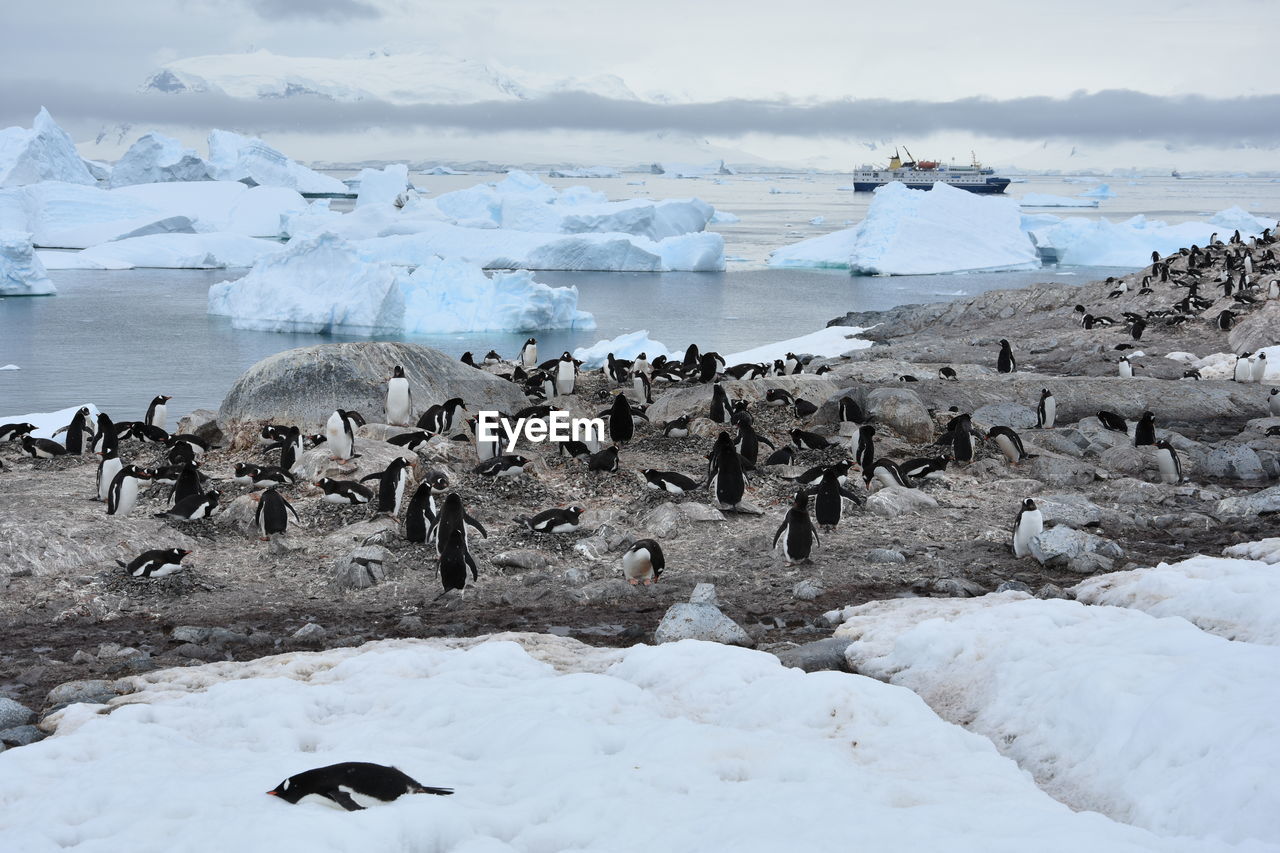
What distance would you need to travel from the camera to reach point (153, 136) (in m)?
53.6

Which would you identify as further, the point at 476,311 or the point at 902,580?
the point at 476,311

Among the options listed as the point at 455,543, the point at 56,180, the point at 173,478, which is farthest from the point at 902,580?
the point at 56,180

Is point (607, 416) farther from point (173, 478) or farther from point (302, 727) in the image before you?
point (302, 727)

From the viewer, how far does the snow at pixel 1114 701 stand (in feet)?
10.6

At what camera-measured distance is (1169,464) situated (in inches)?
347

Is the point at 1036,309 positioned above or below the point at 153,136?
below

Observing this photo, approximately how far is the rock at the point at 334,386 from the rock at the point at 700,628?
5.65 m

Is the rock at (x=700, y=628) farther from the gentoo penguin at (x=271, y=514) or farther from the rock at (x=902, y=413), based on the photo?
the rock at (x=902, y=413)

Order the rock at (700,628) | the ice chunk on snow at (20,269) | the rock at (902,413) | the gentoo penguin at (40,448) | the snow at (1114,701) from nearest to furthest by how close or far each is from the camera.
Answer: the snow at (1114,701)
the rock at (700,628)
the gentoo penguin at (40,448)
the rock at (902,413)
the ice chunk on snow at (20,269)

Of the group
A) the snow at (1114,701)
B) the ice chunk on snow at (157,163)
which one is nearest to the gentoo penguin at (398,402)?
the snow at (1114,701)

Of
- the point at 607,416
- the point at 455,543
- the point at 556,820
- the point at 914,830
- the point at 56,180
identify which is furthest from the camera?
the point at 56,180

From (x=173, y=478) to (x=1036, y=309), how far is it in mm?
20421

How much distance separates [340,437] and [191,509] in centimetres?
136

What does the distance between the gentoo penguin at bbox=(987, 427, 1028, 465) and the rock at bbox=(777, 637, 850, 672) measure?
4.74 m
